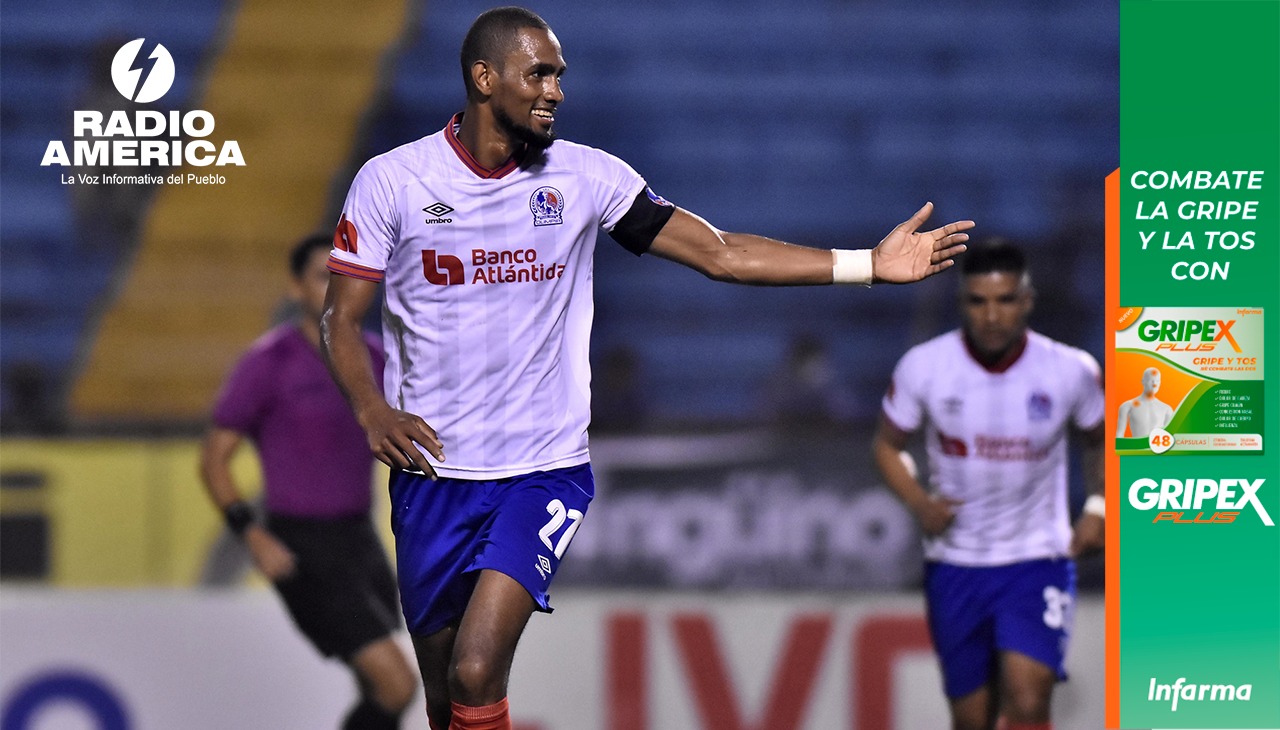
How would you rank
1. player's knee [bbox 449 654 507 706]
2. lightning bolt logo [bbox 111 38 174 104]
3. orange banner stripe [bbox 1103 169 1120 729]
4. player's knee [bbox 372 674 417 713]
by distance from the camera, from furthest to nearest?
lightning bolt logo [bbox 111 38 174 104], orange banner stripe [bbox 1103 169 1120 729], player's knee [bbox 372 674 417 713], player's knee [bbox 449 654 507 706]

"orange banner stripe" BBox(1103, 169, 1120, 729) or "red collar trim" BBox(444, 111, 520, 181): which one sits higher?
"red collar trim" BBox(444, 111, 520, 181)

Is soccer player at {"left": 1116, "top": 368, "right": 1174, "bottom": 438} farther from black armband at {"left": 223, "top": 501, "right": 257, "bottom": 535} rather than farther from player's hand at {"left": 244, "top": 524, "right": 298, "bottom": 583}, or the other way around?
black armband at {"left": 223, "top": 501, "right": 257, "bottom": 535}

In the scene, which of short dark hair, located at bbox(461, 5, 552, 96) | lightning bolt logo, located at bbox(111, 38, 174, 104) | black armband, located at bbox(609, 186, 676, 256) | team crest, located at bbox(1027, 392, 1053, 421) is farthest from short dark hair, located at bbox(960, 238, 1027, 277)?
lightning bolt logo, located at bbox(111, 38, 174, 104)

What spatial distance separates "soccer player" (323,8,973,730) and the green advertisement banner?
9.26 ft

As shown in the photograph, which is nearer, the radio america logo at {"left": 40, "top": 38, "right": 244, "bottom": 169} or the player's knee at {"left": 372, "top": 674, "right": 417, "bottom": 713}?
the player's knee at {"left": 372, "top": 674, "right": 417, "bottom": 713}

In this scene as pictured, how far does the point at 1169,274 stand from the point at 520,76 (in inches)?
142

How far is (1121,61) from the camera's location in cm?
657

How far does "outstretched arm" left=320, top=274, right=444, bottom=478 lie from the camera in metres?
3.45

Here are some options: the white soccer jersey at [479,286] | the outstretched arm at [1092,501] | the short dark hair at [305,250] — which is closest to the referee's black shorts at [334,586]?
the short dark hair at [305,250]

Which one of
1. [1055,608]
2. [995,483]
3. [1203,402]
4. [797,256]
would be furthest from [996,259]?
[797,256]

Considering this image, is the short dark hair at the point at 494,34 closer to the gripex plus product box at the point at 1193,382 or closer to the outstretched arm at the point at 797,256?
the outstretched arm at the point at 797,256

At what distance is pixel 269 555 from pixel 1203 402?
378cm

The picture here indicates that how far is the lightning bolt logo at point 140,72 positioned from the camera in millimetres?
6551

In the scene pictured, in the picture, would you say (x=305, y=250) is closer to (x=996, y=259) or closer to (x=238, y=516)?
(x=238, y=516)
